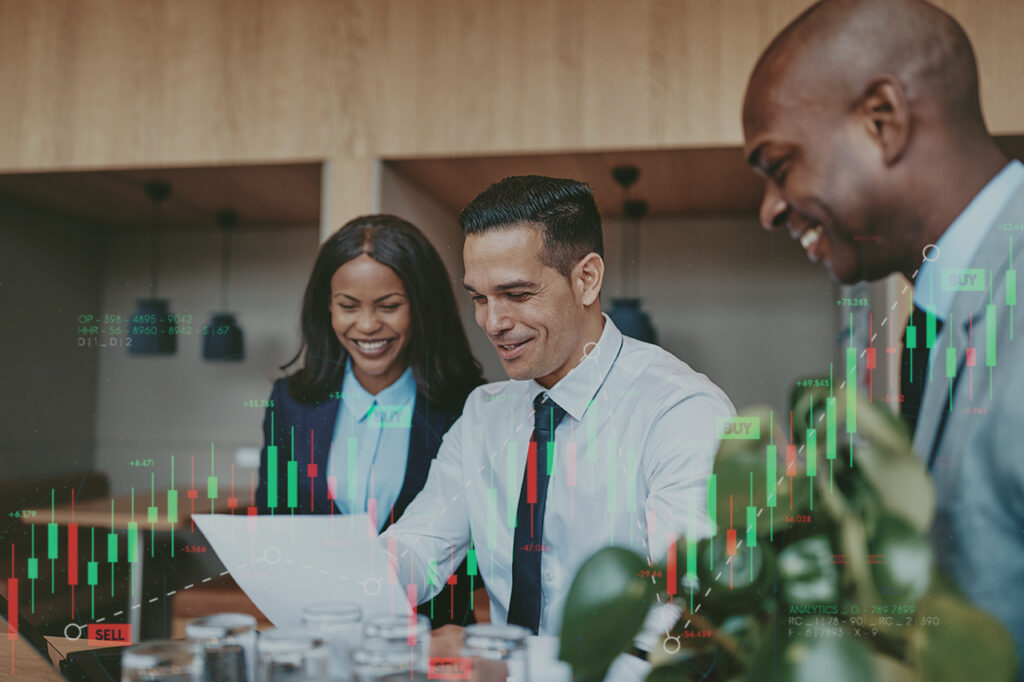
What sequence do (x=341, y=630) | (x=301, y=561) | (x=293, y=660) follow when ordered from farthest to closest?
(x=301, y=561) < (x=341, y=630) < (x=293, y=660)

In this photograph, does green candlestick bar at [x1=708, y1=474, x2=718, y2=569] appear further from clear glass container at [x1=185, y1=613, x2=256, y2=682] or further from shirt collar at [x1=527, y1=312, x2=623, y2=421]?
clear glass container at [x1=185, y1=613, x2=256, y2=682]

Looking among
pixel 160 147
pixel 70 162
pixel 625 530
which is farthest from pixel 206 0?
pixel 625 530

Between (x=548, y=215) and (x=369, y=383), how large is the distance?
14.5 inches

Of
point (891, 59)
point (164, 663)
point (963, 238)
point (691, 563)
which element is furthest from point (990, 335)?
point (164, 663)

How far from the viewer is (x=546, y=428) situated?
1.13 m

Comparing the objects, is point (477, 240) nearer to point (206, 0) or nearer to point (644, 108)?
point (644, 108)

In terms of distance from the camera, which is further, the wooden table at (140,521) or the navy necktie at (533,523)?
the wooden table at (140,521)

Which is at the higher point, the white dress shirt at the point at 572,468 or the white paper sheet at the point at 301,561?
the white dress shirt at the point at 572,468

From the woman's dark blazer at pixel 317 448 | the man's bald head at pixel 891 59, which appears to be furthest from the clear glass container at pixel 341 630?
the man's bald head at pixel 891 59

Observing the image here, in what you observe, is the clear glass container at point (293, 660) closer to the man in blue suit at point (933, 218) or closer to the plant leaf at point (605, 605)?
the plant leaf at point (605, 605)

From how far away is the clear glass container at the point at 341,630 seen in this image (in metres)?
0.80

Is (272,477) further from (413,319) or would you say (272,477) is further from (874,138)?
(874,138)

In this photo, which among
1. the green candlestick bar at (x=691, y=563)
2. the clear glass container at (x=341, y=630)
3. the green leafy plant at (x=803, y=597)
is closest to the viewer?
the green leafy plant at (x=803, y=597)

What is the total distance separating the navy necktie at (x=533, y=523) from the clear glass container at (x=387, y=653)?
395 mm
